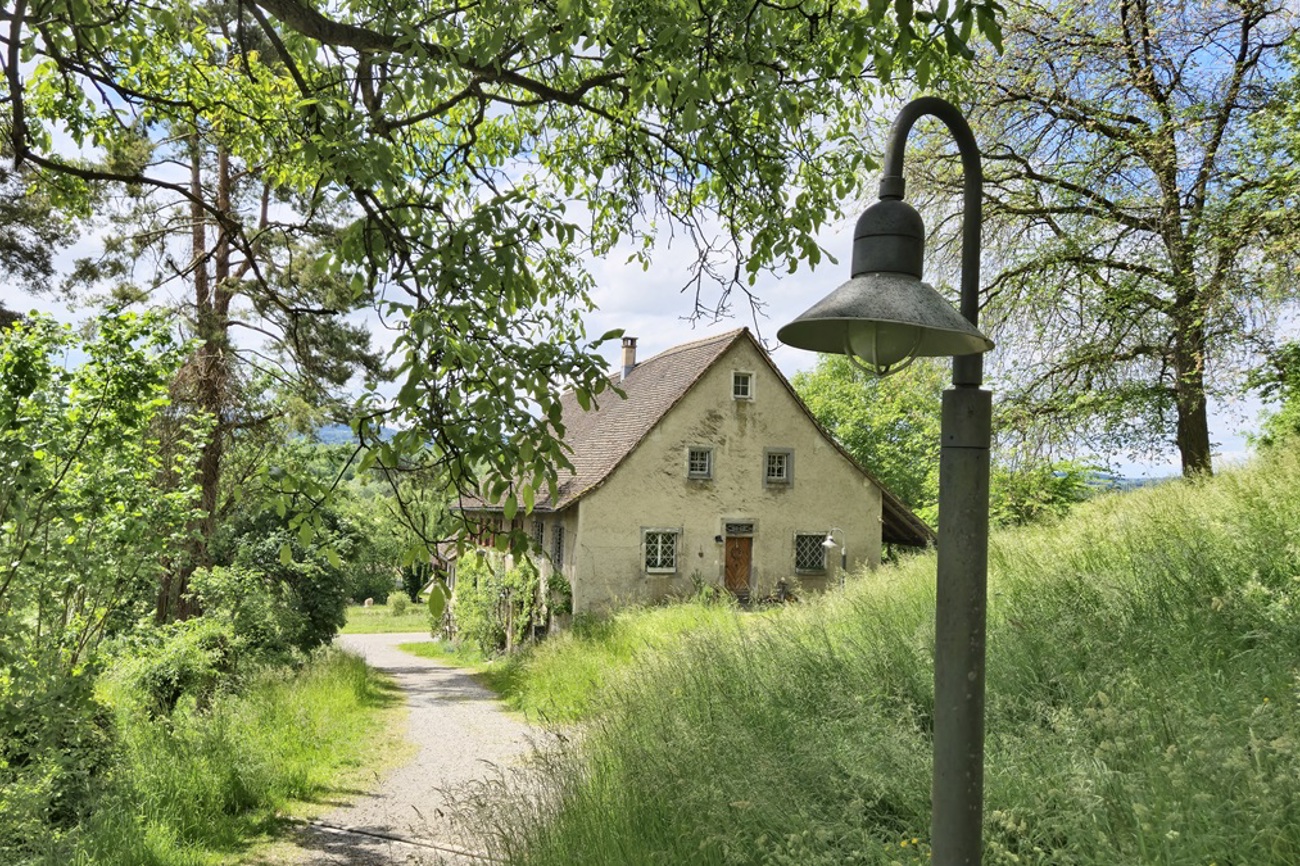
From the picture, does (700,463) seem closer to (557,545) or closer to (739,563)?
(739,563)

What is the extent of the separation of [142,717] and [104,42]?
265 inches

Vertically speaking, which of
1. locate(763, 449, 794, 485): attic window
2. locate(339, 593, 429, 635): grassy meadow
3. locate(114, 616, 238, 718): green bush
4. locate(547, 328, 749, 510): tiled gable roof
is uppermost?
locate(547, 328, 749, 510): tiled gable roof

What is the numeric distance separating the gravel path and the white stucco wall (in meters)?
4.65

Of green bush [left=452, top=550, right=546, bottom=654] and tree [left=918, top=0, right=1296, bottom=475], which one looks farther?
green bush [left=452, top=550, right=546, bottom=654]

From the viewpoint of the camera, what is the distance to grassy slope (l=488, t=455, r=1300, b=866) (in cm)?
319

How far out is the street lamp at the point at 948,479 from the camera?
2.55 m

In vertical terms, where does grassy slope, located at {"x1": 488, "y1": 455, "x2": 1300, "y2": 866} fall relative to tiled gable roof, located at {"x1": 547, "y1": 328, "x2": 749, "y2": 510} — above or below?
below

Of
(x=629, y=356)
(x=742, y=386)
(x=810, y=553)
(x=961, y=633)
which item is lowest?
(x=810, y=553)

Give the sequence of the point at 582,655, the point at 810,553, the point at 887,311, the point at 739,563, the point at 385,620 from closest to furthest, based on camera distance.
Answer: the point at 887,311 < the point at 582,655 < the point at 739,563 < the point at 810,553 < the point at 385,620

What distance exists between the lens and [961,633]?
2.59 metres

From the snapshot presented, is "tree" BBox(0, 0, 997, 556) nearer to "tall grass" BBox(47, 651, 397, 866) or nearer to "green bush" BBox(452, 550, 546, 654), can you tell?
"tall grass" BBox(47, 651, 397, 866)

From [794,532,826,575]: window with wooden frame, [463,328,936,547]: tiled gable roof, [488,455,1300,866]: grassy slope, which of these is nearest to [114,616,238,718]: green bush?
[488,455,1300,866]: grassy slope

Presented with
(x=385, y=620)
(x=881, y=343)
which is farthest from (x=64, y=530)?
(x=385, y=620)

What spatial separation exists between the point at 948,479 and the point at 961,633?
453mm
